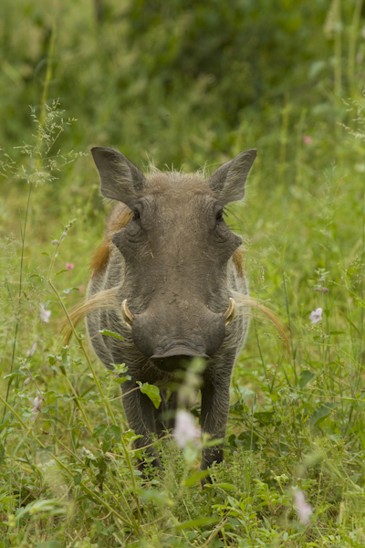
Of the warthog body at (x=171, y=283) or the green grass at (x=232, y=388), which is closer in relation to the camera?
the green grass at (x=232, y=388)

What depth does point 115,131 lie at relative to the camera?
8.05 metres

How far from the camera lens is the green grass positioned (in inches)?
132

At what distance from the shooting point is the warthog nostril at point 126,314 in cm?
372

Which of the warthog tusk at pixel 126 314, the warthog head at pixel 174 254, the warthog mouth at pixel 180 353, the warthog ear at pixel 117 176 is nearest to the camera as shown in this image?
the warthog mouth at pixel 180 353

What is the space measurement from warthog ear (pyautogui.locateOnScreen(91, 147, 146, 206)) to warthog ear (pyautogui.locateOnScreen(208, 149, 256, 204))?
287 millimetres

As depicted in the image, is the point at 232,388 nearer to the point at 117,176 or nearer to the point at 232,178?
the point at 232,178

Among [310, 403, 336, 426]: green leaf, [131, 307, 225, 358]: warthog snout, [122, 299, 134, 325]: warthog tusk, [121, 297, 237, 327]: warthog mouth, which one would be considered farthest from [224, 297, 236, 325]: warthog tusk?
[310, 403, 336, 426]: green leaf

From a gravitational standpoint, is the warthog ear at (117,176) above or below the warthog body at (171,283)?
above

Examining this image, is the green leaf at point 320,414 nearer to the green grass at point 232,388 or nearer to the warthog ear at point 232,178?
the green grass at point 232,388

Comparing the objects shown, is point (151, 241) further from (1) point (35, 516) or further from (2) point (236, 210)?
(2) point (236, 210)

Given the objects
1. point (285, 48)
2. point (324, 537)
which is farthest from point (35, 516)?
point (285, 48)

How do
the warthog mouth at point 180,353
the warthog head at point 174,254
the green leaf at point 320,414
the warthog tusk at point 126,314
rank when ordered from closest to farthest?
1. the warthog mouth at point 180,353
2. the warthog head at point 174,254
3. the warthog tusk at point 126,314
4. the green leaf at point 320,414

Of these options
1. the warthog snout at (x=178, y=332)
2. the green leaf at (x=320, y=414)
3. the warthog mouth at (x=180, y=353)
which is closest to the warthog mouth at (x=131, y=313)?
the warthog snout at (x=178, y=332)

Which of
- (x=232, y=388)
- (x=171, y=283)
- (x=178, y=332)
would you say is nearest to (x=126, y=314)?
(x=171, y=283)
